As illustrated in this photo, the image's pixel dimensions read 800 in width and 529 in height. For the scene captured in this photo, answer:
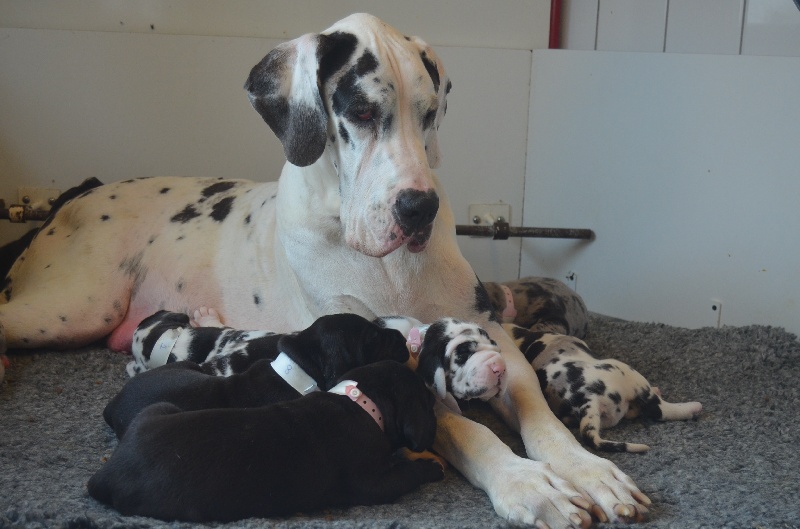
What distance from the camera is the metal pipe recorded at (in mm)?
4582

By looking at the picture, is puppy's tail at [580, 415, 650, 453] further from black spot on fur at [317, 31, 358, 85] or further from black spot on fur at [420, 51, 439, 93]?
black spot on fur at [317, 31, 358, 85]

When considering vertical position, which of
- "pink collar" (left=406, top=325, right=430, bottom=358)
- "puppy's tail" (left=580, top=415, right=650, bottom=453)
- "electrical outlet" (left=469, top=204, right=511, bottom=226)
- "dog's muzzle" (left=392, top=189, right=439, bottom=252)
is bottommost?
"puppy's tail" (left=580, top=415, right=650, bottom=453)

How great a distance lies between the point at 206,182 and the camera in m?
3.96

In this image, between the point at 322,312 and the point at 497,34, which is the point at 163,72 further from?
the point at 322,312

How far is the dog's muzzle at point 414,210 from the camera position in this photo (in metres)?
2.40

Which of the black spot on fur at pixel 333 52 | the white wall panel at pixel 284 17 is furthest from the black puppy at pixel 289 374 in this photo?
the white wall panel at pixel 284 17

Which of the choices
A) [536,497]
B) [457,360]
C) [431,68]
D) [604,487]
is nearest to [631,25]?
[431,68]

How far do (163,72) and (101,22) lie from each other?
0.39m

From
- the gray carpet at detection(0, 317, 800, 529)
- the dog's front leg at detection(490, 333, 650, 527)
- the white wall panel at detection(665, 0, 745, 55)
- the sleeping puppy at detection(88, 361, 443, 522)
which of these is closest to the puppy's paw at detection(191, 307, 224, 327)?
the gray carpet at detection(0, 317, 800, 529)

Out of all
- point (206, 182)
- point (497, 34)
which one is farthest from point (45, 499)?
point (497, 34)

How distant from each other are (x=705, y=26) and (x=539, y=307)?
1463mm

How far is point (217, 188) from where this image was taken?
388 centimetres

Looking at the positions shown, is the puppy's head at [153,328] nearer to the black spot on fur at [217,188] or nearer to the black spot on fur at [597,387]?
the black spot on fur at [217,188]

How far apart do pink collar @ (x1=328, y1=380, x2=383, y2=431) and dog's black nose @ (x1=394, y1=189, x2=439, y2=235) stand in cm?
49
